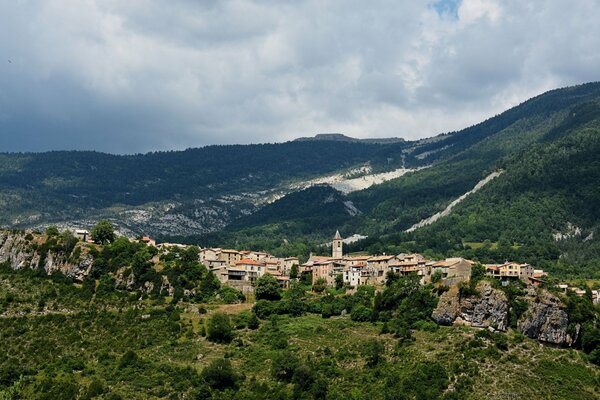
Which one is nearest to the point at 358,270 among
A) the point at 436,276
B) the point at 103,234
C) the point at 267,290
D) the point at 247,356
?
the point at 436,276

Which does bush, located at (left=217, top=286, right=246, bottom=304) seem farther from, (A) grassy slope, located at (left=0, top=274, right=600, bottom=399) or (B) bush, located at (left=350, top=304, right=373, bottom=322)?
(B) bush, located at (left=350, top=304, right=373, bottom=322)

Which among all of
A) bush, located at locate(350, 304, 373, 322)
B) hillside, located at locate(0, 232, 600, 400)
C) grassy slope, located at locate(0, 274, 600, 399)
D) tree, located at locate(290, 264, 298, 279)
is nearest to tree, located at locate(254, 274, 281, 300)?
hillside, located at locate(0, 232, 600, 400)

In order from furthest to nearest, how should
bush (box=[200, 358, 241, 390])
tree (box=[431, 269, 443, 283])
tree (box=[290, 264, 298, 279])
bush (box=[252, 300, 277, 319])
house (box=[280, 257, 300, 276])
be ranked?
house (box=[280, 257, 300, 276]) → tree (box=[290, 264, 298, 279]) → tree (box=[431, 269, 443, 283]) → bush (box=[252, 300, 277, 319]) → bush (box=[200, 358, 241, 390])

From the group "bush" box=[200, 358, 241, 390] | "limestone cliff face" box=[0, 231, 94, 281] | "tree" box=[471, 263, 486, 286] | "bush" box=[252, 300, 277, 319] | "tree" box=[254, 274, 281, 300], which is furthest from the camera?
"limestone cliff face" box=[0, 231, 94, 281]

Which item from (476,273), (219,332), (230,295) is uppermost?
(476,273)

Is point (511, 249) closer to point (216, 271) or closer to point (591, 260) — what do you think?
point (591, 260)

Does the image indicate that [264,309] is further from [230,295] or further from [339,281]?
[339,281]
